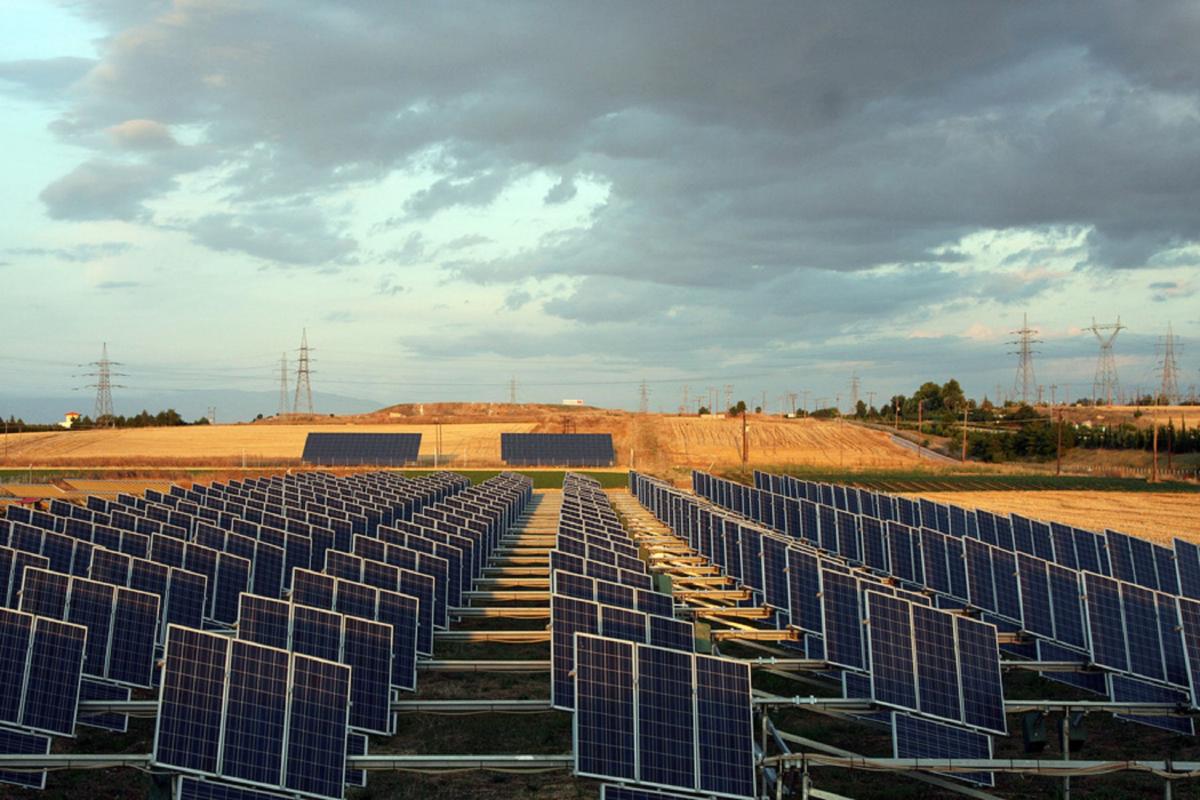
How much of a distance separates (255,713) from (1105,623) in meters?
11.0

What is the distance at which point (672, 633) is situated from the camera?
12547 millimetres

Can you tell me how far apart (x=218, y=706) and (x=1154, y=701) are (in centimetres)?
1153

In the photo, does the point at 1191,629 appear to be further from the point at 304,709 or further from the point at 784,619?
the point at 304,709

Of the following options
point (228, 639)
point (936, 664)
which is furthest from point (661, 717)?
point (228, 639)

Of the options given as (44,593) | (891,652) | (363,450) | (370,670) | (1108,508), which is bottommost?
(1108,508)

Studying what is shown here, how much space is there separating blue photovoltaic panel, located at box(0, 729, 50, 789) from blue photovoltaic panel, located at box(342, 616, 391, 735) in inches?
129

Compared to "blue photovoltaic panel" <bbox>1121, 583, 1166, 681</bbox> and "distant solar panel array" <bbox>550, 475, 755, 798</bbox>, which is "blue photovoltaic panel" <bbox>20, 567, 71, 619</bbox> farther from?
"blue photovoltaic panel" <bbox>1121, 583, 1166, 681</bbox>

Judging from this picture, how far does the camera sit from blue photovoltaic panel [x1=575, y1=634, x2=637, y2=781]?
9.75m

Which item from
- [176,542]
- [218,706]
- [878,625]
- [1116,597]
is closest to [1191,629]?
[1116,597]

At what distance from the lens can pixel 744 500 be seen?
35.7 meters

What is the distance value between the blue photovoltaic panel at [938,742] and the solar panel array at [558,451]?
246ft

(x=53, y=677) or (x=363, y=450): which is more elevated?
(x=363, y=450)

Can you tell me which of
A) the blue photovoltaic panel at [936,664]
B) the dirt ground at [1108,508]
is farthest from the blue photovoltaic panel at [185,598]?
the dirt ground at [1108,508]

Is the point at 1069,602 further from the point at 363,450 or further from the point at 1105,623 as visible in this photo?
the point at 363,450
